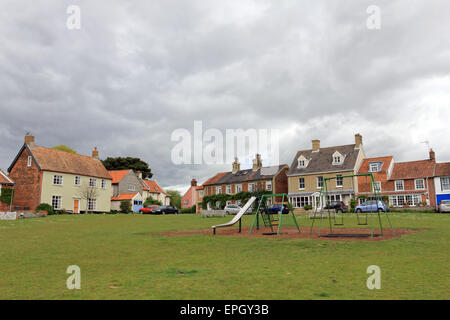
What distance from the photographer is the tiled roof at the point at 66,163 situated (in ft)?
162

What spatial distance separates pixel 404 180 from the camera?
173 ft

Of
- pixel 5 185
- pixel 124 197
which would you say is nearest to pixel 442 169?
pixel 124 197

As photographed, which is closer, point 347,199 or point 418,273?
point 418,273

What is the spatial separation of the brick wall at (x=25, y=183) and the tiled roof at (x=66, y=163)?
123 cm

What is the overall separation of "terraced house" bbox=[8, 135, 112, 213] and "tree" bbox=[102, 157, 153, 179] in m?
28.6

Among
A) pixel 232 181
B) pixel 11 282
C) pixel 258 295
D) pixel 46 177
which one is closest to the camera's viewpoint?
pixel 258 295

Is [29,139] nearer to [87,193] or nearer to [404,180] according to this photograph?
[87,193]

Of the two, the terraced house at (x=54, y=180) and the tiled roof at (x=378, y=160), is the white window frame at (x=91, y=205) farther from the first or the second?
the tiled roof at (x=378, y=160)

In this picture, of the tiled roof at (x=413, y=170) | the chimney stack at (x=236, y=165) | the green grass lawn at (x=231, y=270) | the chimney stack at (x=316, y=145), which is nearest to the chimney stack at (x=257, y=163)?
the chimney stack at (x=236, y=165)

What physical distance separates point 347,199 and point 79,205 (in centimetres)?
4064

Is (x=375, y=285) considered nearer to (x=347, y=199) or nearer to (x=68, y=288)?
(x=68, y=288)

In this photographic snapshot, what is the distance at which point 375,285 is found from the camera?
7012mm
